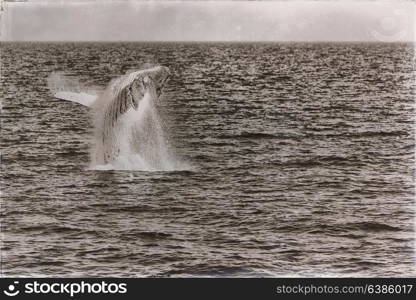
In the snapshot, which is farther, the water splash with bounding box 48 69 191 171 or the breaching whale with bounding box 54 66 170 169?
the water splash with bounding box 48 69 191 171

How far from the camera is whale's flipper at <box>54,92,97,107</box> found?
103ft

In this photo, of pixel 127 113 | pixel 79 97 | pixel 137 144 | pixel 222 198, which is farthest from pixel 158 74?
pixel 137 144

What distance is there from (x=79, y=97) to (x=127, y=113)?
92.5 inches

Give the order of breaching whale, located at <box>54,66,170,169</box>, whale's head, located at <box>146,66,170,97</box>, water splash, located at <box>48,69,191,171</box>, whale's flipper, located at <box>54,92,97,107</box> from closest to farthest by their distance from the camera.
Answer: whale's flipper, located at <box>54,92,97,107</box> < whale's head, located at <box>146,66,170,97</box> < breaching whale, located at <box>54,66,170,169</box> < water splash, located at <box>48,69,191,171</box>

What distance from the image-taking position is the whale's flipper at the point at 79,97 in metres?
31.3

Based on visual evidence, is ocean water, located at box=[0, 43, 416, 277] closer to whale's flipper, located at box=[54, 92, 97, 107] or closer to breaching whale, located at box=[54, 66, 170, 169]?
breaching whale, located at box=[54, 66, 170, 169]

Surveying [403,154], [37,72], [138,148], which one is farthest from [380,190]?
[37,72]

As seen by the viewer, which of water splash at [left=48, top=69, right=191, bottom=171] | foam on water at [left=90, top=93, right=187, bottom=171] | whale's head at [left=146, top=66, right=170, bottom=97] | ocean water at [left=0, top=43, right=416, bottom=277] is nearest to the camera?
ocean water at [left=0, top=43, right=416, bottom=277]

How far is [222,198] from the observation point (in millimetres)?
31875

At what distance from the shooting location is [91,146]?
43.2m

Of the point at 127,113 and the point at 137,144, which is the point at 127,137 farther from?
the point at 127,113

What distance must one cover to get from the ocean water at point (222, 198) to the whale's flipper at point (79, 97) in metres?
4.05

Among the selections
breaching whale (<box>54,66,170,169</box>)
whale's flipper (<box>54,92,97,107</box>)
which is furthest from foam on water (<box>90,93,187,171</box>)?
whale's flipper (<box>54,92,97,107</box>)

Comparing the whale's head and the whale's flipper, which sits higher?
the whale's head
